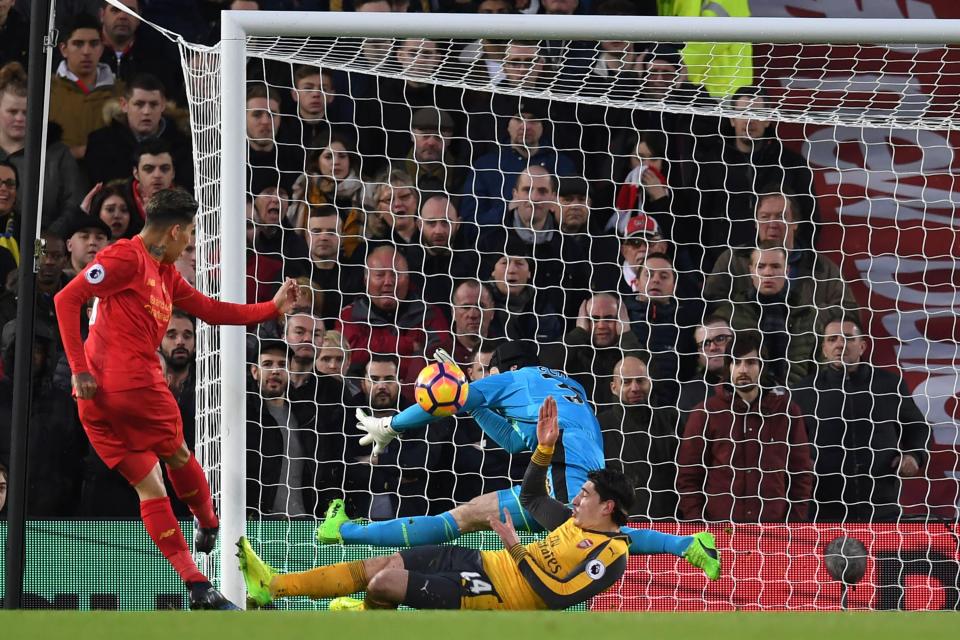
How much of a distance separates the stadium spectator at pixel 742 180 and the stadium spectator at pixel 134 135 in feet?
9.11

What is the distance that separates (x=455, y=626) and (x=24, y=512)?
2553 millimetres

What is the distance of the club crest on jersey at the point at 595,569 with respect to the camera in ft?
17.0

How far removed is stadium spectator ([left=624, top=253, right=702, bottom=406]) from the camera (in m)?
7.09

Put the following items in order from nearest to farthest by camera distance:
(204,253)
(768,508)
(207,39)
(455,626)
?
(455,626) → (204,253) → (768,508) → (207,39)

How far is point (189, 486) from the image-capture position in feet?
17.9

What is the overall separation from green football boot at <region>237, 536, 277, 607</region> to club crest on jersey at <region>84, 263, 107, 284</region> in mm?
1142

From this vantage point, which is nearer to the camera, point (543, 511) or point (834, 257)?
point (543, 511)

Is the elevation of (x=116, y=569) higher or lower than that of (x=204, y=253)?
lower

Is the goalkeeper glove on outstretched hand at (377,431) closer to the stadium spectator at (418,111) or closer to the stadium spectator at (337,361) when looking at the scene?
the stadium spectator at (337,361)

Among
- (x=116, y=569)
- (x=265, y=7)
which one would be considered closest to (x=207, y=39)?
(x=265, y=7)

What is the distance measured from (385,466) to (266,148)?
5.86ft

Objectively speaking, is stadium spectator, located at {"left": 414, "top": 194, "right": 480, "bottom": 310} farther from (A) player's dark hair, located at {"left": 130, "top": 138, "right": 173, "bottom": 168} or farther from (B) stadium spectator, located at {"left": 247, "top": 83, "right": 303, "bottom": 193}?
(A) player's dark hair, located at {"left": 130, "top": 138, "right": 173, "bottom": 168}

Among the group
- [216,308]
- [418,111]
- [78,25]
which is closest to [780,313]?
[418,111]

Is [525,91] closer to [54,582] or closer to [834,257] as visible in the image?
[834,257]
